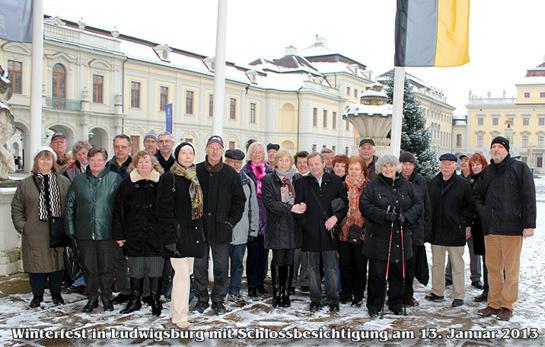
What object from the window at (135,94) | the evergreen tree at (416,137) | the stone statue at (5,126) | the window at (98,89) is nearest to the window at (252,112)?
the window at (135,94)

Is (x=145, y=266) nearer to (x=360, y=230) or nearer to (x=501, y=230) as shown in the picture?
(x=360, y=230)

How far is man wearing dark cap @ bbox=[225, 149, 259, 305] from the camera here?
19.2ft

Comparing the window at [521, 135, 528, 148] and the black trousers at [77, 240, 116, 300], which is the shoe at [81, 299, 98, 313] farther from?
the window at [521, 135, 528, 148]

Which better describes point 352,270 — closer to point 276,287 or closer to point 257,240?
point 276,287

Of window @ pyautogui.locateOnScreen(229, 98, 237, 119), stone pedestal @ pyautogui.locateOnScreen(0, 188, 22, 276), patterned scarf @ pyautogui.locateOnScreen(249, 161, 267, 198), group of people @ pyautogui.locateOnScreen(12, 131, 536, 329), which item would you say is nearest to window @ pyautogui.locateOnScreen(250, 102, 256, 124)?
window @ pyautogui.locateOnScreen(229, 98, 237, 119)

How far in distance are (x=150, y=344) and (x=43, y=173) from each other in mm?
2289

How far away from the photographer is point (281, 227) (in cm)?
566

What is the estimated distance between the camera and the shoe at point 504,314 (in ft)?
17.8

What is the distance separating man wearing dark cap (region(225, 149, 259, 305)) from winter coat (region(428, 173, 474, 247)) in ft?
7.17

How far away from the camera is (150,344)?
4461mm

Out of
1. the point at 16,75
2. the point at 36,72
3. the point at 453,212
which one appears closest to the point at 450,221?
the point at 453,212

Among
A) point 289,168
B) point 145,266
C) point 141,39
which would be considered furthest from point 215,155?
point 141,39

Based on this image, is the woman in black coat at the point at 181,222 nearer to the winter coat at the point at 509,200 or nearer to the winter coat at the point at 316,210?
the winter coat at the point at 316,210

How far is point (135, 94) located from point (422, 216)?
3655cm
